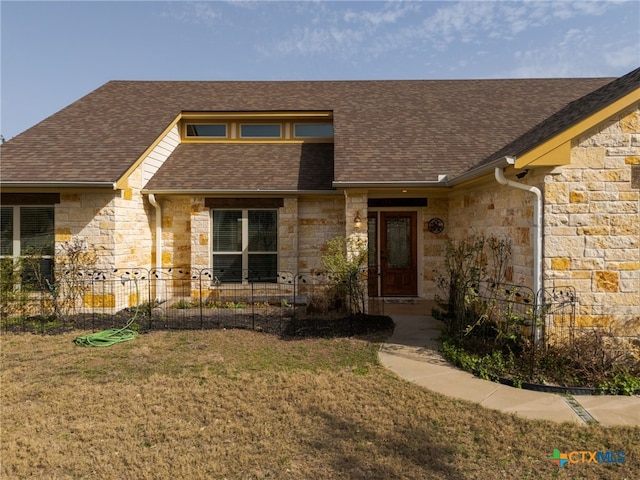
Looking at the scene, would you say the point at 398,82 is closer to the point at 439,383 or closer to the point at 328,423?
the point at 439,383

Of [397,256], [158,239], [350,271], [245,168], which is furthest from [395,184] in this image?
[158,239]

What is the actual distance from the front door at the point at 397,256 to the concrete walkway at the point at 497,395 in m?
3.92

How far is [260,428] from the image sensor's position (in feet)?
13.3

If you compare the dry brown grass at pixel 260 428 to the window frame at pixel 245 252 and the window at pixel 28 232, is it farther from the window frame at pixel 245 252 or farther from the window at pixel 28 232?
the window frame at pixel 245 252

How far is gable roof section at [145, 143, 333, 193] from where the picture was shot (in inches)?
400

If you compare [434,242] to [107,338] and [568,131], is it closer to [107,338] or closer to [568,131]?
[568,131]

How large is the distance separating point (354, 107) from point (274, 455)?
1130 cm

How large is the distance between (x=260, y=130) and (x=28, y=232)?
709 centimetres

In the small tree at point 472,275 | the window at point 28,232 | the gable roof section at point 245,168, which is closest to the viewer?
the small tree at point 472,275

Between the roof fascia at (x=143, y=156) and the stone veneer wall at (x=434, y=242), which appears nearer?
the roof fascia at (x=143, y=156)

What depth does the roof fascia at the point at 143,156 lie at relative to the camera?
337 inches

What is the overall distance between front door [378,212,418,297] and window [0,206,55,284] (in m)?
8.34

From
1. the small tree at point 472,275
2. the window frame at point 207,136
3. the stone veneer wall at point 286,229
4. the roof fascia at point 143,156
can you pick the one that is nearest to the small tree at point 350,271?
the stone veneer wall at point 286,229

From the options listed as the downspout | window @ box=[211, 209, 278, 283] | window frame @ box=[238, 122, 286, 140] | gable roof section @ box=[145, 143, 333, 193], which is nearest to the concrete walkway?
the downspout
